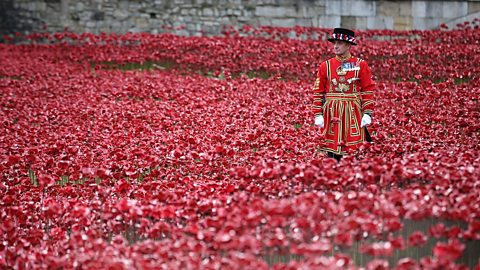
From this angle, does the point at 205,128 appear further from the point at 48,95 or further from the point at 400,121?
the point at 48,95

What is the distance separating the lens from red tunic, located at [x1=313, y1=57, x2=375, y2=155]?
6031 millimetres

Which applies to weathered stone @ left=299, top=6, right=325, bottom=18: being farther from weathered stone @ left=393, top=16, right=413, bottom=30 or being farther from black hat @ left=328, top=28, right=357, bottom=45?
black hat @ left=328, top=28, right=357, bottom=45

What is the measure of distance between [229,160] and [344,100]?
3.81 feet

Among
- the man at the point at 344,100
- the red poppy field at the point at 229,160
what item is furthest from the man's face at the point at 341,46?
the red poppy field at the point at 229,160

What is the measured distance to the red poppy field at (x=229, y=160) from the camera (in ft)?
11.6

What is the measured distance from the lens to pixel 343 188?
4.31 meters

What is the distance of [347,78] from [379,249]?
3115 millimetres

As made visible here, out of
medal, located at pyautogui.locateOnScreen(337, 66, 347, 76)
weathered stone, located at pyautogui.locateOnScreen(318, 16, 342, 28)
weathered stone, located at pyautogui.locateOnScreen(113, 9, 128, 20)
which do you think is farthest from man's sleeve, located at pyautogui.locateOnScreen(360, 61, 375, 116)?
weathered stone, located at pyautogui.locateOnScreen(113, 9, 128, 20)

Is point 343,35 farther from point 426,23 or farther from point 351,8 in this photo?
point 426,23

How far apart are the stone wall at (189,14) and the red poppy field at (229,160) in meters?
1.12

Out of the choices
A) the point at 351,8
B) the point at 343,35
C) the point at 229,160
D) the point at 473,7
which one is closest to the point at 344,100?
the point at 343,35

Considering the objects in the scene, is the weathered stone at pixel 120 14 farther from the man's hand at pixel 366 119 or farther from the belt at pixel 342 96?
the man's hand at pixel 366 119

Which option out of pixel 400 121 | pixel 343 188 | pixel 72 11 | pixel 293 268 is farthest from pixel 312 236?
pixel 72 11

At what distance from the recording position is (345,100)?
20.0 feet
